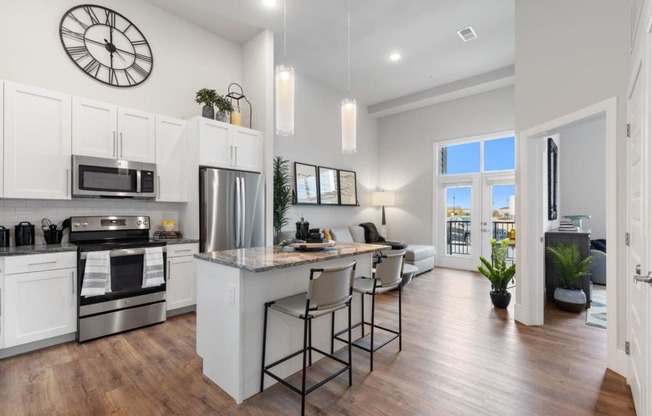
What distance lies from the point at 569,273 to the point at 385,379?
11.1ft

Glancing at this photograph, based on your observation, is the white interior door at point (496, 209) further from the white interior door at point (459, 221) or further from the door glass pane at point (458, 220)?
the door glass pane at point (458, 220)

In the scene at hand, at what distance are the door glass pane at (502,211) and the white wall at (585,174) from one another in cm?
114

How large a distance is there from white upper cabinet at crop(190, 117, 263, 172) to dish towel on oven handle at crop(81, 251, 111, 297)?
1449mm

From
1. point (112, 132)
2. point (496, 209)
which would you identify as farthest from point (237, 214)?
point (496, 209)

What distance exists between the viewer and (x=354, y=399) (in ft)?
6.97

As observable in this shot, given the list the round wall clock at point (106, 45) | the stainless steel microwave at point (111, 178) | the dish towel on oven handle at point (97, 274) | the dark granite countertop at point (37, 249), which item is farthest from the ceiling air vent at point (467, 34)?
the dark granite countertop at point (37, 249)

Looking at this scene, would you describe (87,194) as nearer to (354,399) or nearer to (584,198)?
(354,399)

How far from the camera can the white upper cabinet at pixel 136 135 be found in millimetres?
3506

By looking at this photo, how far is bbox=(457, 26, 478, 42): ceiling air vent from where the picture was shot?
175 inches

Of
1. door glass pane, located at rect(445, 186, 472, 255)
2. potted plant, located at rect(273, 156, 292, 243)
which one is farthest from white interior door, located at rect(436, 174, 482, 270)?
potted plant, located at rect(273, 156, 292, 243)

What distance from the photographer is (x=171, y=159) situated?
3930mm

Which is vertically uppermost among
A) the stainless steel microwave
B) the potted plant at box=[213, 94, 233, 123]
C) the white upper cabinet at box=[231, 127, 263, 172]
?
the potted plant at box=[213, 94, 233, 123]

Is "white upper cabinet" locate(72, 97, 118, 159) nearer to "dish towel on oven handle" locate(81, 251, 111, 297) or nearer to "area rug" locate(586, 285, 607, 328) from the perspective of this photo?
"dish towel on oven handle" locate(81, 251, 111, 297)

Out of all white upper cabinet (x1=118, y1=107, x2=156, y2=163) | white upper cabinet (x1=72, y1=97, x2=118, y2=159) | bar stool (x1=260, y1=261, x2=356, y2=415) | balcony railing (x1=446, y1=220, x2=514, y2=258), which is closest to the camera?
bar stool (x1=260, y1=261, x2=356, y2=415)
